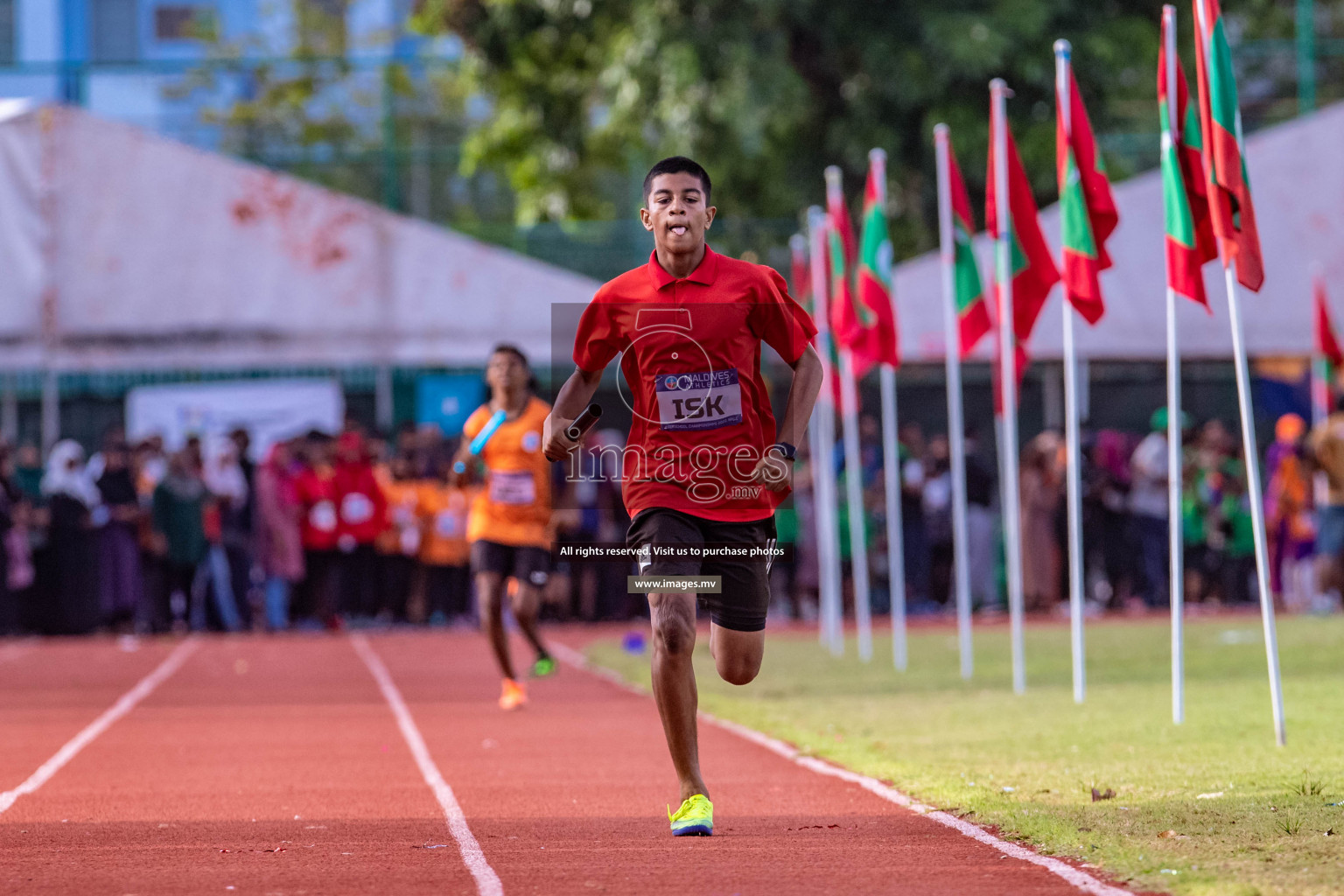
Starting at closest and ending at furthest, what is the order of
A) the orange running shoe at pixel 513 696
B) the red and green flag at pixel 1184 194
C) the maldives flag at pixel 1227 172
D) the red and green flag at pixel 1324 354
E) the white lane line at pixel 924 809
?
the white lane line at pixel 924 809
the maldives flag at pixel 1227 172
the red and green flag at pixel 1184 194
the orange running shoe at pixel 513 696
the red and green flag at pixel 1324 354

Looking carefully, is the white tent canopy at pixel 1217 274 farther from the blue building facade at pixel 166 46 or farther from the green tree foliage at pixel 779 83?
the blue building facade at pixel 166 46

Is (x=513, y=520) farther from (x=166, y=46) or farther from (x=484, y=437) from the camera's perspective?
(x=166, y=46)

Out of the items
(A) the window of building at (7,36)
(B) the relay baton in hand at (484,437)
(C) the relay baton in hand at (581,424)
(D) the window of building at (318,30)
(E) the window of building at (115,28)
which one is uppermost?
(D) the window of building at (318,30)

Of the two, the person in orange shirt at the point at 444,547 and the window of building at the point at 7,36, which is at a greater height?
the window of building at the point at 7,36

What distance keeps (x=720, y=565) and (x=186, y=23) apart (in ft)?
149

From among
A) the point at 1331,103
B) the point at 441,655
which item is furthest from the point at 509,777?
the point at 1331,103

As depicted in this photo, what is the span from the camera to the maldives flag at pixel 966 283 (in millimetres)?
16156

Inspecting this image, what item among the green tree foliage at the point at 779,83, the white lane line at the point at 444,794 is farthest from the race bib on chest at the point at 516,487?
the green tree foliage at the point at 779,83

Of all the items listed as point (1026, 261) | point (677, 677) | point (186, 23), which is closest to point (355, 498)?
point (1026, 261)

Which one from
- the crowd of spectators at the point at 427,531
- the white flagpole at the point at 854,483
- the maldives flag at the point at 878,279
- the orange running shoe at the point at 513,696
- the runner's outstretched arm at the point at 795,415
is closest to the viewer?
the runner's outstretched arm at the point at 795,415

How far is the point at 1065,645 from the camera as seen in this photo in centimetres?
1942

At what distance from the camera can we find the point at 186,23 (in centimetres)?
5031

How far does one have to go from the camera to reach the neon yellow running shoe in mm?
7738

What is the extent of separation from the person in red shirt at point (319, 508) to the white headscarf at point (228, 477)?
2.12 feet
